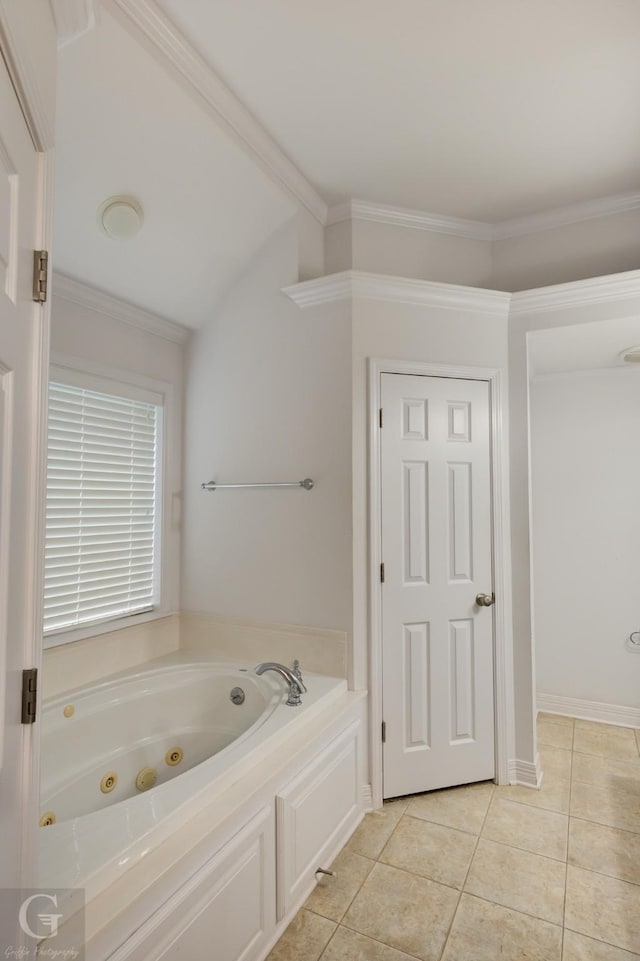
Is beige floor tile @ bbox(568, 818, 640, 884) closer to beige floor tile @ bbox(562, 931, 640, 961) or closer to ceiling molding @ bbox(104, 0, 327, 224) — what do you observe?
beige floor tile @ bbox(562, 931, 640, 961)

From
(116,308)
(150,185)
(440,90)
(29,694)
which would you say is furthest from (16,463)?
(440,90)

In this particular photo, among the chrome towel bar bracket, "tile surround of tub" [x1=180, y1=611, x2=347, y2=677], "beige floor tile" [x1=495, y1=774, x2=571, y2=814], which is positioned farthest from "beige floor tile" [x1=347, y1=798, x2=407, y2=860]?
the chrome towel bar bracket

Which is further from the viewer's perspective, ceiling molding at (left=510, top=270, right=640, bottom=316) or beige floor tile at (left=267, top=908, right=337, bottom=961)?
ceiling molding at (left=510, top=270, right=640, bottom=316)

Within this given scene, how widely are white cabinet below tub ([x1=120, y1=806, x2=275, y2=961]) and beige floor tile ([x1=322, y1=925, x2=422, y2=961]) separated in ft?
0.66

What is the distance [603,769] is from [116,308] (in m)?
3.36

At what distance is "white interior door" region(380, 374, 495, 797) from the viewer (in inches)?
91.3

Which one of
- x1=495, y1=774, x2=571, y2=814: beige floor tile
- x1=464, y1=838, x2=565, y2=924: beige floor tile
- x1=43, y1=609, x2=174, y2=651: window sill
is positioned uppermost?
x1=43, y1=609, x2=174, y2=651: window sill

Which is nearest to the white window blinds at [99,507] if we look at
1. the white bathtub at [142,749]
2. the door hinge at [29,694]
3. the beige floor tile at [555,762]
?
the white bathtub at [142,749]

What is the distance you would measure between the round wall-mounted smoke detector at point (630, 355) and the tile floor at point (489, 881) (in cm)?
221

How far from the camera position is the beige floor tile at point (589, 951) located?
4.96 ft

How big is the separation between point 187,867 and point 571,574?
2.82 m

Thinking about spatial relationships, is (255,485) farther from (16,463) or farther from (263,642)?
(16,463)

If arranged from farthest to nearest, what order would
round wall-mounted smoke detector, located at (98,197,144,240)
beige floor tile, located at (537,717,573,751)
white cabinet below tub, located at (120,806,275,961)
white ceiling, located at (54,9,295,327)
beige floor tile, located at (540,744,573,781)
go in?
beige floor tile, located at (537,717,573,751)
beige floor tile, located at (540,744,573,781)
round wall-mounted smoke detector, located at (98,197,144,240)
white ceiling, located at (54,9,295,327)
white cabinet below tub, located at (120,806,275,961)

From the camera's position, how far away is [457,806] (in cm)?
Answer: 228
